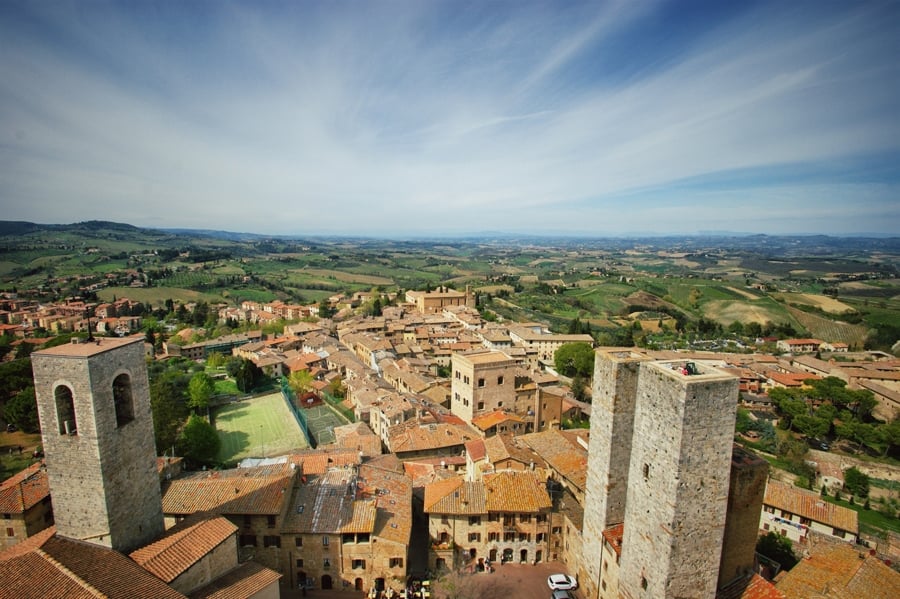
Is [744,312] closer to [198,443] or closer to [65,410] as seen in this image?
[198,443]

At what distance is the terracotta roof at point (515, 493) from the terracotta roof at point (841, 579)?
9659 mm

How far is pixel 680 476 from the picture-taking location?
44.3ft

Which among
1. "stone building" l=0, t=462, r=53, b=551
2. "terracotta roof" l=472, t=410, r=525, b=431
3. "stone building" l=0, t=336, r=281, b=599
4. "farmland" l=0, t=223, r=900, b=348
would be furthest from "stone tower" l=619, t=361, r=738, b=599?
"farmland" l=0, t=223, r=900, b=348

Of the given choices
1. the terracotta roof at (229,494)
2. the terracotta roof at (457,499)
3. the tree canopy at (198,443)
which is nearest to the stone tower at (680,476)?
the terracotta roof at (457,499)

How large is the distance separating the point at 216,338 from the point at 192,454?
46972 mm

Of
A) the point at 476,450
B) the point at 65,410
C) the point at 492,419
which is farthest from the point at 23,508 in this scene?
the point at 492,419

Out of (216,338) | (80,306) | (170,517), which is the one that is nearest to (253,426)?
(170,517)

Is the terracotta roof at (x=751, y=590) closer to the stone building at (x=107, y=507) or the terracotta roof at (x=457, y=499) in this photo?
the terracotta roof at (x=457, y=499)

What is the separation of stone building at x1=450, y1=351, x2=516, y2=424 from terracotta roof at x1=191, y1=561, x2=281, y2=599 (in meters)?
21.0

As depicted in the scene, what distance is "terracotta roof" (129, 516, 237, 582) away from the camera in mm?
13719

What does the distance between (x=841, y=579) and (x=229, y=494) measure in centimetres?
2542

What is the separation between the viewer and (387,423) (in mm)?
33531

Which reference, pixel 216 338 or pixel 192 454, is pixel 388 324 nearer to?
pixel 216 338

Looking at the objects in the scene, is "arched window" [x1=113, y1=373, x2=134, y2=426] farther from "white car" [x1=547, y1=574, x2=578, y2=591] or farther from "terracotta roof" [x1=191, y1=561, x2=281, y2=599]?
"white car" [x1=547, y1=574, x2=578, y2=591]
